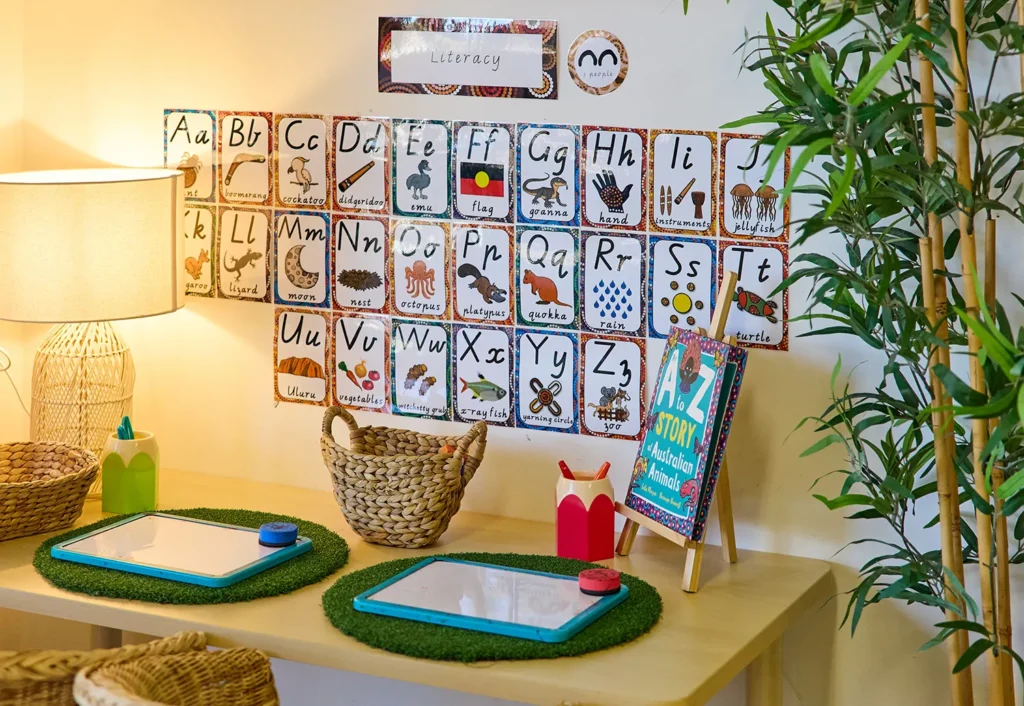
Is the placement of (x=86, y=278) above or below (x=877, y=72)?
below

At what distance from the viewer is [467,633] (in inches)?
65.7

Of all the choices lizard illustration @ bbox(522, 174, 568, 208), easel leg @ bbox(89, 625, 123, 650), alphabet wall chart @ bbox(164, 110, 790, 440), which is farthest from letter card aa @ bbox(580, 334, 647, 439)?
easel leg @ bbox(89, 625, 123, 650)

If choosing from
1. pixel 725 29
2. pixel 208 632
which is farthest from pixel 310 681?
pixel 725 29

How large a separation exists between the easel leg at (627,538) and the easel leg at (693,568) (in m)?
0.16

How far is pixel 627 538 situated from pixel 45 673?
0.92 m

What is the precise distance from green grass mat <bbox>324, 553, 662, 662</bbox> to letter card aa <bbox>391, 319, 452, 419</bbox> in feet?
1.59

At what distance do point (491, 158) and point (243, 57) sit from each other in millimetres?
564

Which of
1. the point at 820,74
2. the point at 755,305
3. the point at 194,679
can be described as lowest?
the point at 194,679

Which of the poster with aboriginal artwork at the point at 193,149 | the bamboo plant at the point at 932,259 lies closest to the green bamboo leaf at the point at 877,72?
the bamboo plant at the point at 932,259

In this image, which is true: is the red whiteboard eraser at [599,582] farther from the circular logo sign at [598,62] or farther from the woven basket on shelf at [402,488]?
the circular logo sign at [598,62]

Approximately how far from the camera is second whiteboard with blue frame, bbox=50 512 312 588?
186cm

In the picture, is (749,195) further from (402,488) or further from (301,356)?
(301,356)

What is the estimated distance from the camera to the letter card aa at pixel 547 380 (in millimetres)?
2182

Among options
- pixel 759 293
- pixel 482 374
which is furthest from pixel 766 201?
pixel 482 374
